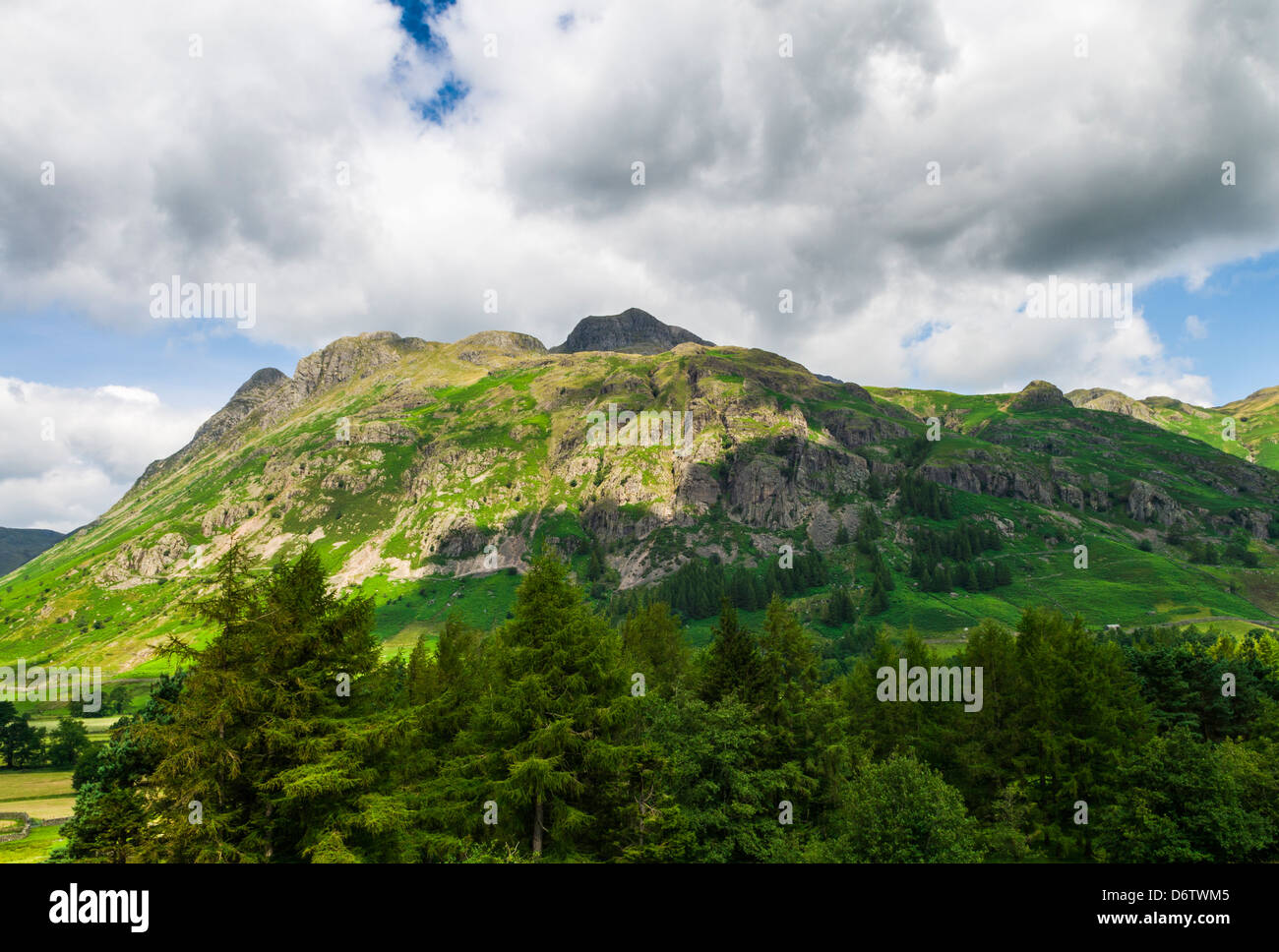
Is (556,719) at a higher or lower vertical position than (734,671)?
higher

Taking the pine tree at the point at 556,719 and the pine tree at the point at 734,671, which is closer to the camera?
the pine tree at the point at 556,719

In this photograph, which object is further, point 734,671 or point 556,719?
point 734,671

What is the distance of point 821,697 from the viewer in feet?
142

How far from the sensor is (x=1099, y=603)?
197 metres

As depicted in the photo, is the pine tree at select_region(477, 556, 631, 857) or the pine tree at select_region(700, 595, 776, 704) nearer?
the pine tree at select_region(477, 556, 631, 857)

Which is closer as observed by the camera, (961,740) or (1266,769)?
(1266,769)
